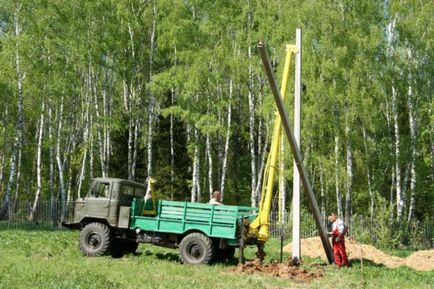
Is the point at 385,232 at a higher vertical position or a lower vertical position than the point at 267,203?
lower

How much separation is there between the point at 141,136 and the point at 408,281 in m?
25.1

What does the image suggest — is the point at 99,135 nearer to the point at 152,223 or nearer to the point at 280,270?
the point at 152,223

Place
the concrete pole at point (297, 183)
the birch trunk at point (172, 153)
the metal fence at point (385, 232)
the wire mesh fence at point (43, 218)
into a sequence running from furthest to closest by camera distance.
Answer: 1. the birch trunk at point (172, 153)
2. the wire mesh fence at point (43, 218)
3. the metal fence at point (385, 232)
4. the concrete pole at point (297, 183)

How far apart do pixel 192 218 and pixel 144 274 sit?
2.88 m

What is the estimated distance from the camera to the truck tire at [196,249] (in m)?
15.3

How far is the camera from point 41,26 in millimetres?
29953

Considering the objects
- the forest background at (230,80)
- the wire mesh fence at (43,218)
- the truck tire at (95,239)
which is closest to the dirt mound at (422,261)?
the forest background at (230,80)

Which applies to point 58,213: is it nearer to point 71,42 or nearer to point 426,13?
point 71,42

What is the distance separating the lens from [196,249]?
15.6m

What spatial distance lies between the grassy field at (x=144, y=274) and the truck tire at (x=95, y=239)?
0.25 m

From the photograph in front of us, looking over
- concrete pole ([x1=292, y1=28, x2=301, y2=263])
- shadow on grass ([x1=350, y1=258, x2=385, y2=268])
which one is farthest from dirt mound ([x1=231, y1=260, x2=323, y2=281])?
shadow on grass ([x1=350, y1=258, x2=385, y2=268])

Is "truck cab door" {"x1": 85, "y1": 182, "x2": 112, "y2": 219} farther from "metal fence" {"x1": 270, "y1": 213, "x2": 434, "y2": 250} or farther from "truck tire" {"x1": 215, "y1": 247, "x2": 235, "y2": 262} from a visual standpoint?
"metal fence" {"x1": 270, "y1": 213, "x2": 434, "y2": 250}

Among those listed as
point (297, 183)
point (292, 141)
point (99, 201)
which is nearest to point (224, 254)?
point (297, 183)

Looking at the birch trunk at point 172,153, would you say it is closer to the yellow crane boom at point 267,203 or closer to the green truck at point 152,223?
the green truck at point 152,223
